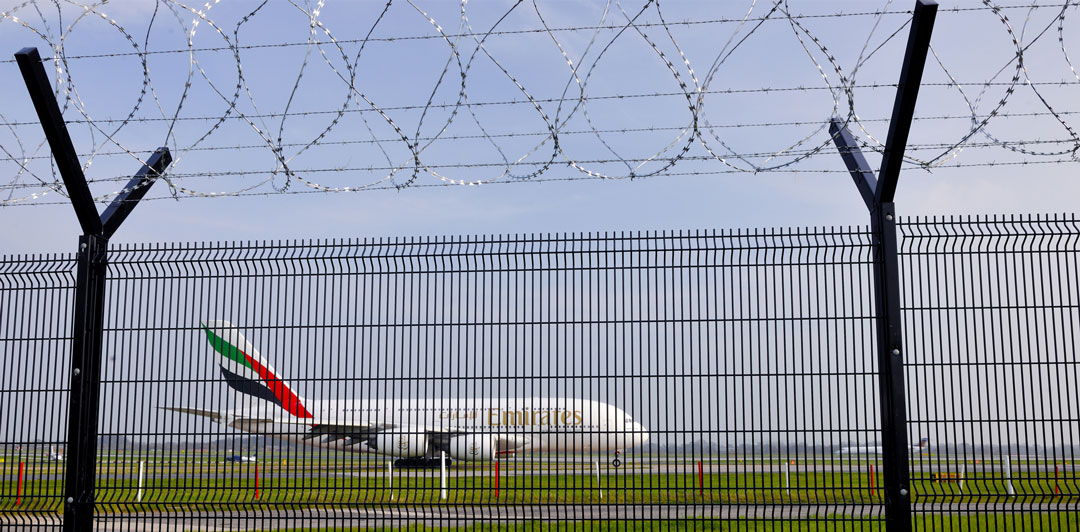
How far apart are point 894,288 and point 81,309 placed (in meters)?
6.40

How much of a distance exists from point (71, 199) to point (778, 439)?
5968 mm

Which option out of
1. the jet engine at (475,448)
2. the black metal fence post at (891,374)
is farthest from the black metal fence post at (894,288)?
the jet engine at (475,448)

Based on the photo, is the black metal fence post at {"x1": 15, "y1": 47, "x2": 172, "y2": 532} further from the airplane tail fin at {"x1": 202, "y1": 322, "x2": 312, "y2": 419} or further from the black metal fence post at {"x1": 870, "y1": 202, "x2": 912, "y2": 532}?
the black metal fence post at {"x1": 870, "y1": 202, "x2": 912, "y2": 532}

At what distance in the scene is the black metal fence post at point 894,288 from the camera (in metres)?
6.27

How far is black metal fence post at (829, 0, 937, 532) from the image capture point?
6.27m

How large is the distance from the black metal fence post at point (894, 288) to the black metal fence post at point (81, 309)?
20.3 feet

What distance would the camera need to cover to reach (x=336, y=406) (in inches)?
→ 285

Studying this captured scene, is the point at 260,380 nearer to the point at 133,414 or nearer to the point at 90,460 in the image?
the point at 133,414

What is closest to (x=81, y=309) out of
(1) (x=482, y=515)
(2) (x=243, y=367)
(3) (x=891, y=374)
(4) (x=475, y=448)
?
(2) (x=243, y=367)

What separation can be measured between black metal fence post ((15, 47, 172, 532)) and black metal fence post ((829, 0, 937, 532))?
6176 mm

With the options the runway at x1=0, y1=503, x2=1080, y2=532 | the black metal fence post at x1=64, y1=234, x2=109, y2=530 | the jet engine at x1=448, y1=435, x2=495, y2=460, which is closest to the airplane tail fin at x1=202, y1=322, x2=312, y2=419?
the runway at x1=0, y1=503, x2=1080, y2=532

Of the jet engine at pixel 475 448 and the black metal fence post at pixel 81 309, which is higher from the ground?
the black metal fence post at pixel 81 309

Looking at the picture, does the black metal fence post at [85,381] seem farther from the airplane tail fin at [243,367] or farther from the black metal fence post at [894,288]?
the black metal fence post at [894,288]

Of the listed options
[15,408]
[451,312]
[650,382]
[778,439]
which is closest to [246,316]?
[451,312]
